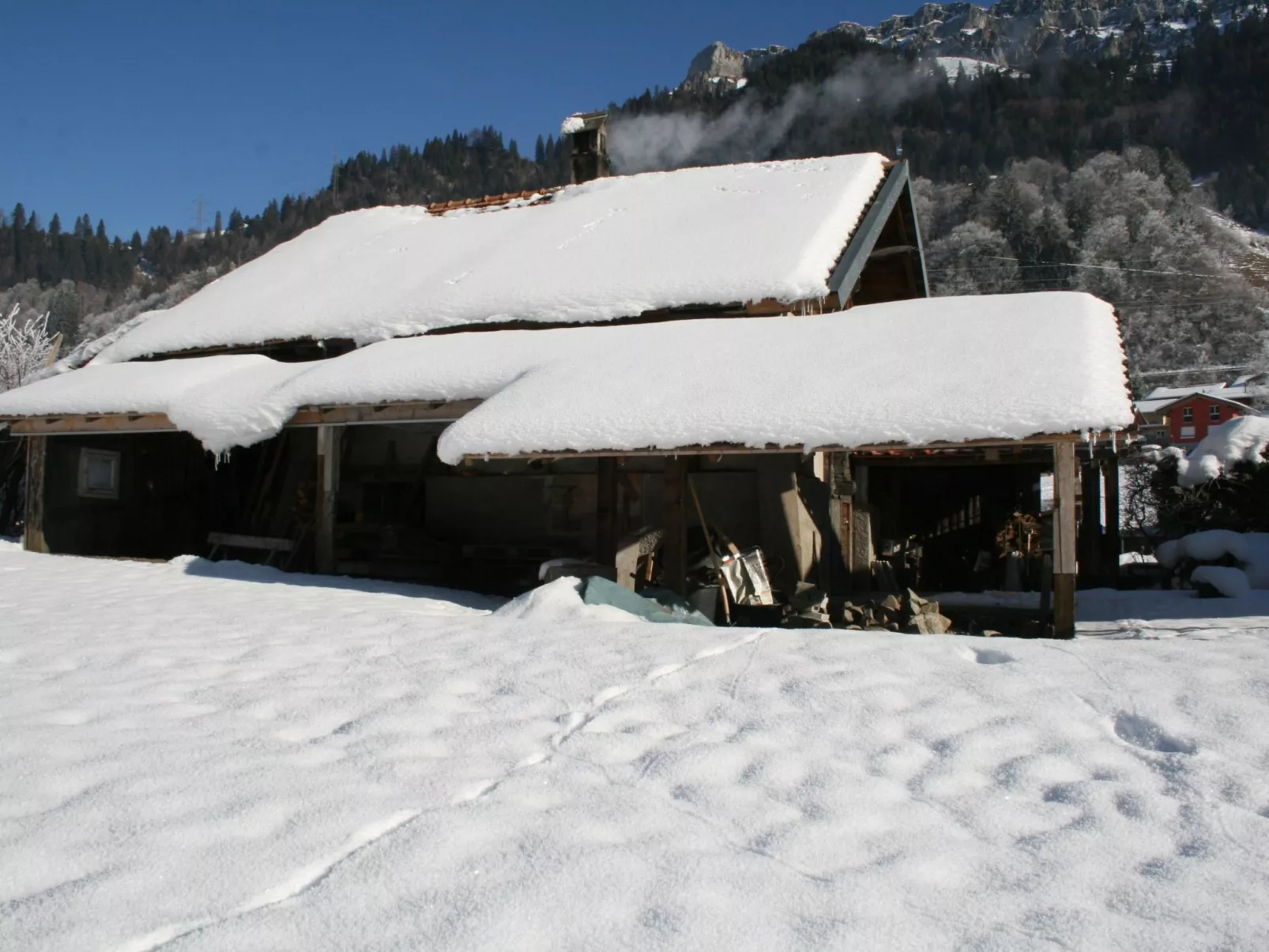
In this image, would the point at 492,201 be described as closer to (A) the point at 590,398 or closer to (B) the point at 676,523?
(A) the point at 590,398

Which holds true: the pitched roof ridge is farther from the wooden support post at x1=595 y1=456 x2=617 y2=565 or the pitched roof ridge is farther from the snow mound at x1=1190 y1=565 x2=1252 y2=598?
the snow mound at x1=1190 y1=565 x2=1252 y2=598

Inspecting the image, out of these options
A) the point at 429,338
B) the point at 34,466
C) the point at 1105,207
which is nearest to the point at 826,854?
the point at 429,338

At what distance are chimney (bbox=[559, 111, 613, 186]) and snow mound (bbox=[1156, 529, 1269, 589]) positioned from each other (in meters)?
10.4

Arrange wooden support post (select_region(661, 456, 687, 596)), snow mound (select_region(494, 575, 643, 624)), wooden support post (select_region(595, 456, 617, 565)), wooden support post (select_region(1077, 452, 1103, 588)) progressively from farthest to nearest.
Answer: wooden support post (select_region(1077, 452, 1103, 588)) < wooden support post (select_region(595, 456, 617, 565)) < wooden support post (select_region(661, 456, 687, 596)) < snow mound (select_region(494, 575, 643, 624))

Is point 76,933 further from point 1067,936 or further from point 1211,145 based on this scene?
point 1211,145

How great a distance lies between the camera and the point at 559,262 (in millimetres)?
12742

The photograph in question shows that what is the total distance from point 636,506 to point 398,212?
336 inches

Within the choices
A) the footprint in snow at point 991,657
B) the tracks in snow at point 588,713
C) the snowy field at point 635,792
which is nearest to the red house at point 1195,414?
the footprint in snow at point 991,657

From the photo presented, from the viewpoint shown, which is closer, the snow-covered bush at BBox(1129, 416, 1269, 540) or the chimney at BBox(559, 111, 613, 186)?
the snow-covered bush at BBox(1129, 416, 1269, 540)

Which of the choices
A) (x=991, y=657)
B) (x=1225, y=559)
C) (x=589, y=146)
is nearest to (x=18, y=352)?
(x=589, y=146)

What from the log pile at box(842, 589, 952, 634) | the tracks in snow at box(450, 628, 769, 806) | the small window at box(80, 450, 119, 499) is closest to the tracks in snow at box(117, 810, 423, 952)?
the tracks in snow at box(450, 628, 769, 806)

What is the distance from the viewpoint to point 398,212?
1686cm

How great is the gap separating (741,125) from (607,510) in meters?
110

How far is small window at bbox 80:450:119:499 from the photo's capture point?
40.4ft
